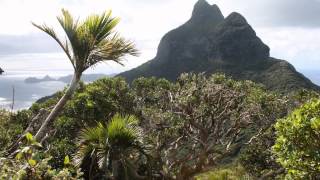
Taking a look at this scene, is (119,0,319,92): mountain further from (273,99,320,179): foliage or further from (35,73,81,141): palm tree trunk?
(273,99,320,179): foliage

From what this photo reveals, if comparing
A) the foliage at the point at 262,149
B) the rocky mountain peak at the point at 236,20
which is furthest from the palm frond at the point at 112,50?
the rocky mountain peak at the point at 236,20

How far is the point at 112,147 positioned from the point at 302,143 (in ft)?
15.0

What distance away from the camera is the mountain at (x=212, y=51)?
426 feet

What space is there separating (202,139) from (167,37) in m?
165

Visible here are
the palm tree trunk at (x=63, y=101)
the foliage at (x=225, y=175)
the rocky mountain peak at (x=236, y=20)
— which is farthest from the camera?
the rocky mountain peak at (x=236, y=20)

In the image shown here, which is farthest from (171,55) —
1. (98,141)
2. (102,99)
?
(98,141)

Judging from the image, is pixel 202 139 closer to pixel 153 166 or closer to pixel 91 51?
pixel 153 166

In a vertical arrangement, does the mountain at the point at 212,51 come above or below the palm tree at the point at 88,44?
above

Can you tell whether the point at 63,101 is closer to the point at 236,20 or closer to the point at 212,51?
the point at 212,51

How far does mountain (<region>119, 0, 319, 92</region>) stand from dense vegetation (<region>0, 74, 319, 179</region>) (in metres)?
89.8

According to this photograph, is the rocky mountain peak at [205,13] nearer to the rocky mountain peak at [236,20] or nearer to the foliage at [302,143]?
the rocky mountain peak at [236,20]

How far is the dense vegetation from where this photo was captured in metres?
8.62

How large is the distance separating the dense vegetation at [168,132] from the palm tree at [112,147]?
2cm

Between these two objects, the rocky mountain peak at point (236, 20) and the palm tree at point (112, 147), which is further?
the rocky mountain peak at point (236, 20)
